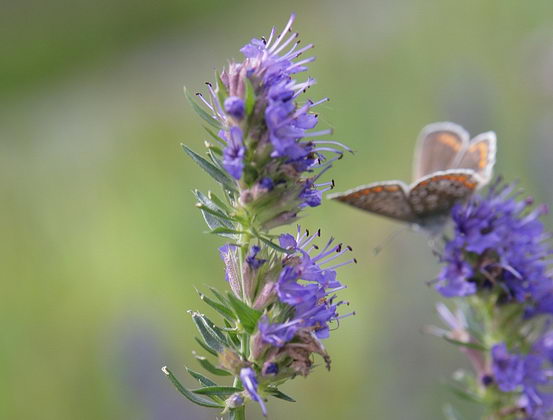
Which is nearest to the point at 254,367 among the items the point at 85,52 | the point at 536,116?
the point at 536,116

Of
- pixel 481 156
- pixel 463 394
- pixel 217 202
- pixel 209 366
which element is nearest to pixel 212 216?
pixel 217 202

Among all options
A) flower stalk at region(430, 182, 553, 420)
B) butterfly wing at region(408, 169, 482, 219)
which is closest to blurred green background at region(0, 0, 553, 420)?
butterfly wing at region(408, 169, 482, 219)

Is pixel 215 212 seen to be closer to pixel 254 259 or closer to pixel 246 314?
pixel 254 259

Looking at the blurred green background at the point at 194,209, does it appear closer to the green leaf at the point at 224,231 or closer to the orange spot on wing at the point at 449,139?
the orange spot on wing at the point at 449,139

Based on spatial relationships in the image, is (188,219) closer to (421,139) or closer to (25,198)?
(25,198)

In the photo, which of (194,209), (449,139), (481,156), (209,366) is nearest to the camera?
(209,366)
